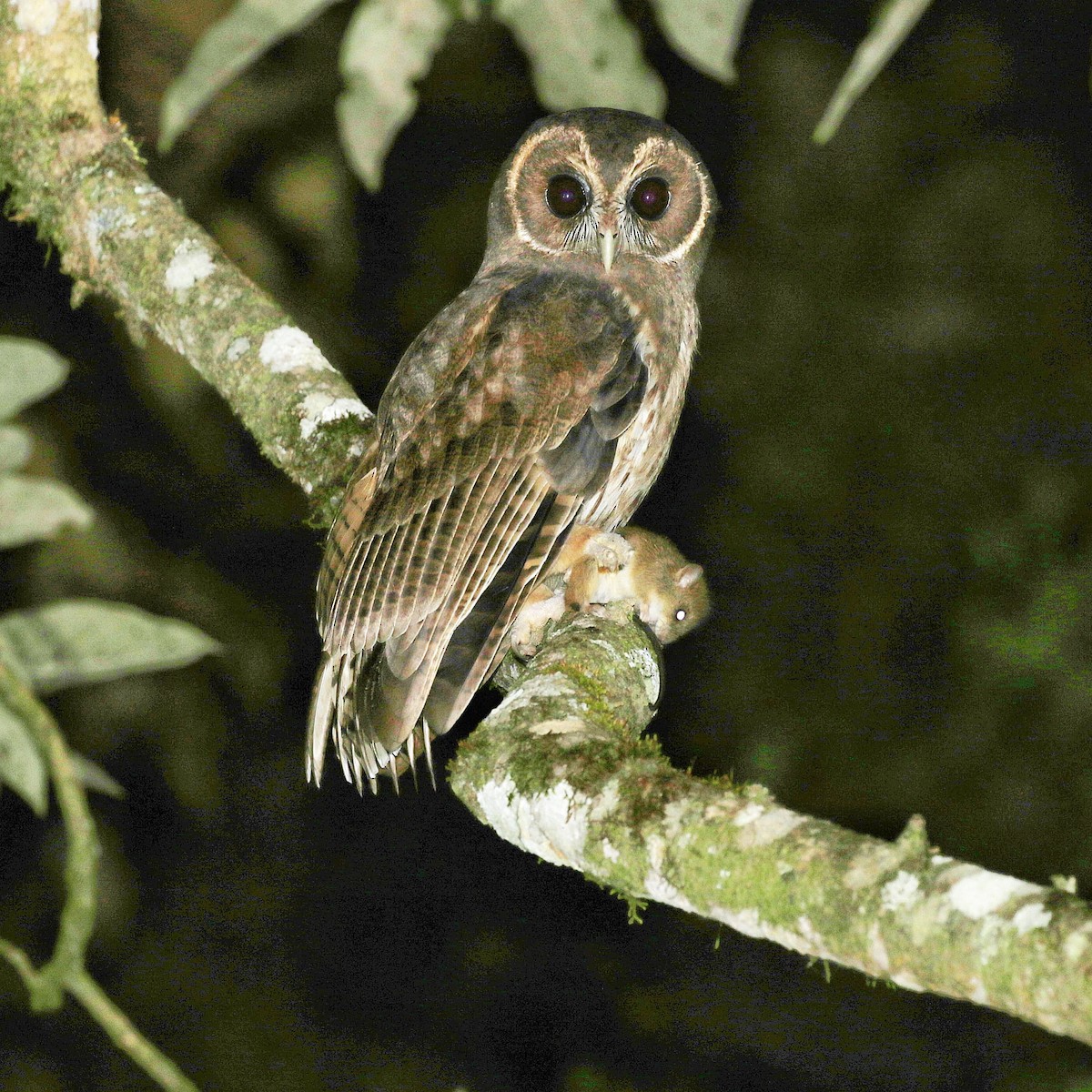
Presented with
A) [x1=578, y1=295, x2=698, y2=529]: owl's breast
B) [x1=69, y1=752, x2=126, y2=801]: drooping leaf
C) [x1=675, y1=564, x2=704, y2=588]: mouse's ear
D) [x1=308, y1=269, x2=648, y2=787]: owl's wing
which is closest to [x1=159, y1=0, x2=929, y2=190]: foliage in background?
[x1=69, y1=752, x2=126, y2=801]: drooping leaf

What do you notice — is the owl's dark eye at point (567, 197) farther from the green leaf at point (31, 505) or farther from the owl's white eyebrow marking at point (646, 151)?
the green leaf at point (31, 505)

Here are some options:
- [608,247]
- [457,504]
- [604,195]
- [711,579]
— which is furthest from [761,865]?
[711,579]

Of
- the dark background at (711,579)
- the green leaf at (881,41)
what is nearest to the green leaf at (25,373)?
the green leaf at (881,41)

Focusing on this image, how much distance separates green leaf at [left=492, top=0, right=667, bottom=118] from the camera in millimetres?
1079

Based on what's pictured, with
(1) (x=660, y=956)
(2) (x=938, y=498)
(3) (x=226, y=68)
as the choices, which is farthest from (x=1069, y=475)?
(3) (x=226, y=68)

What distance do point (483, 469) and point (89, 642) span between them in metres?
1.29

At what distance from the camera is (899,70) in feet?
13.4

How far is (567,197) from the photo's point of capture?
265cm

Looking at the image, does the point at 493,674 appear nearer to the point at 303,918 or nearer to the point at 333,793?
the point at 333,793

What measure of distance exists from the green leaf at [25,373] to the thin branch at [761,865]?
2.49ft

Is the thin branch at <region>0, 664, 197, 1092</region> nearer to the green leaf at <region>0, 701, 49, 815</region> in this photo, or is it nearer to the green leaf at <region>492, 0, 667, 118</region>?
the green leaf at <region>0, 701, 49, 815</region>

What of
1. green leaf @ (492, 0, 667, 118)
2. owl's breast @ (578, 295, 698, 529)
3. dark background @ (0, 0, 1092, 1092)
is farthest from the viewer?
dark background @ (0, 0, 1092, 1092)

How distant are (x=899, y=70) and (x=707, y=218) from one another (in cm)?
173

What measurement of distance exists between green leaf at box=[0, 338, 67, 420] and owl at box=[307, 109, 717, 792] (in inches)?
46.8
